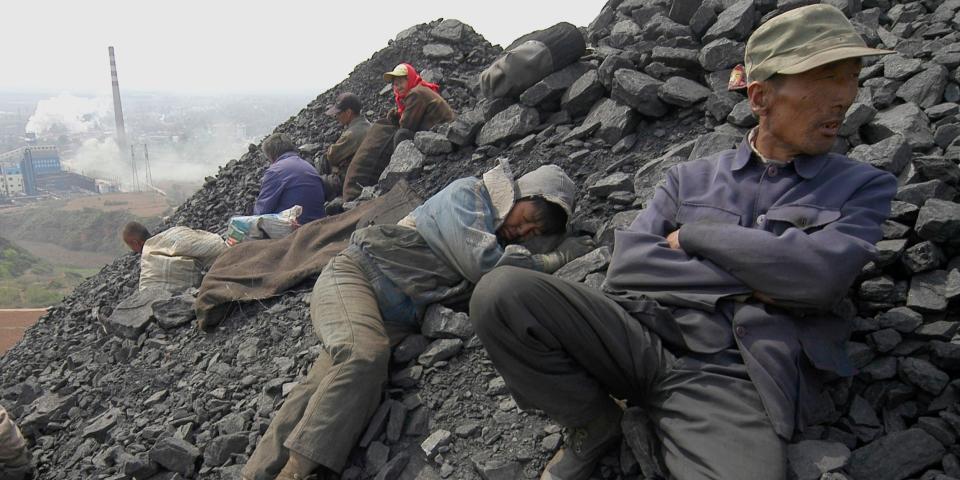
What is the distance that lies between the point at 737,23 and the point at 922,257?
10.1 feet

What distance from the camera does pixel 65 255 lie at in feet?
116

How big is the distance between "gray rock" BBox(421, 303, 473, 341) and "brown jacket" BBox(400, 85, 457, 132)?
4.14 m

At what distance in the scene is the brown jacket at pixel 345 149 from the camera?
8250 millimetres

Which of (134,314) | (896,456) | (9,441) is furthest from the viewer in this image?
(134,314)

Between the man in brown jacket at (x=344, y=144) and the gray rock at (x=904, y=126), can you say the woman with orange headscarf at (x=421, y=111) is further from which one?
the gray rock at (x=904, y=126)

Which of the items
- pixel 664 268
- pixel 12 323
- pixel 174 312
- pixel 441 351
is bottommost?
pixel 12 323

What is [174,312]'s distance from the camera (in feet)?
19.5

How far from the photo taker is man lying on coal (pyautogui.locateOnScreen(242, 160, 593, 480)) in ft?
11.3

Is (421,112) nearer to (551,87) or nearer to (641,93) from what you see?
(551,87)

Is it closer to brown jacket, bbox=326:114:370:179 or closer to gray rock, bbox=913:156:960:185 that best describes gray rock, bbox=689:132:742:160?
gray rock, bbox=913:156:960:185

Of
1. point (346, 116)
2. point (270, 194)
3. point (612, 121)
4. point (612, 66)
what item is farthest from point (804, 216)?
point (346, 116)

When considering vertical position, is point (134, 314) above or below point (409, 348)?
below

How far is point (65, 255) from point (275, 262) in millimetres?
35743

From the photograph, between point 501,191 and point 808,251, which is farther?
Answer: point 501,191
